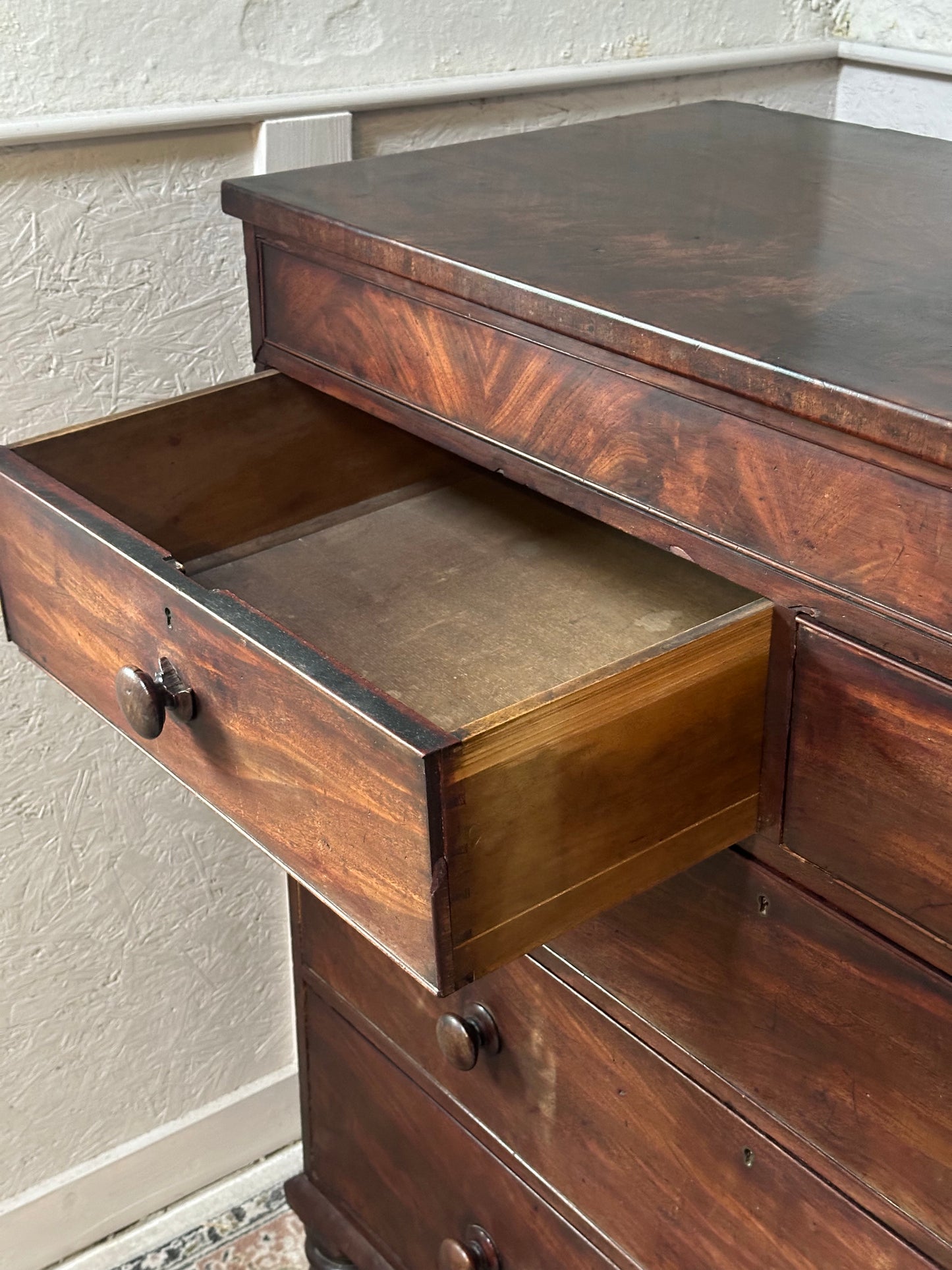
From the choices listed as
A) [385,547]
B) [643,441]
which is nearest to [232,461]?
[385,547]

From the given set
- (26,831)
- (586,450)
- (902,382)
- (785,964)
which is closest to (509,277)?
(586,450)

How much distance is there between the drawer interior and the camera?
33.9 inches

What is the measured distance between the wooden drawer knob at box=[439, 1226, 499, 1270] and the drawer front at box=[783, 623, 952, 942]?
1.83ft

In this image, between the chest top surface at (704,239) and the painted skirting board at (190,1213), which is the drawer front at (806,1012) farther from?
the painted skirting board at (190,1213)

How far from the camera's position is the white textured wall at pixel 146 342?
3.68ft

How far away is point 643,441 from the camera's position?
0.77 meters

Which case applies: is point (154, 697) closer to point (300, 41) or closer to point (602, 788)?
point (602, 788)

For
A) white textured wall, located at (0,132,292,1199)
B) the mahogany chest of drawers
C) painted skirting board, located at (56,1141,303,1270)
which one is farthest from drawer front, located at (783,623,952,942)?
painted skirting board, located at (56,1141,303,1270)

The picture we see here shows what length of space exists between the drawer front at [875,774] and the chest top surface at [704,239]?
0.13 m

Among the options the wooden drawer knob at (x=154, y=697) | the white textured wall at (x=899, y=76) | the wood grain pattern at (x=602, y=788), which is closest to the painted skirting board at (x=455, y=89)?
the white textured wall at (x=899, y=76)

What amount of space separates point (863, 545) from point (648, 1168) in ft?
1.67

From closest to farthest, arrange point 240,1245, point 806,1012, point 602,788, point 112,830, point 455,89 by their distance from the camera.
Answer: point 602,788
point 806,1012
point 455,89
point 112,830
point 240,1245

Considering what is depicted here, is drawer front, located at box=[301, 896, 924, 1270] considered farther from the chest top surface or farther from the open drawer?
the chest top surface

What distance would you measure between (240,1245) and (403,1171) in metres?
0.38
